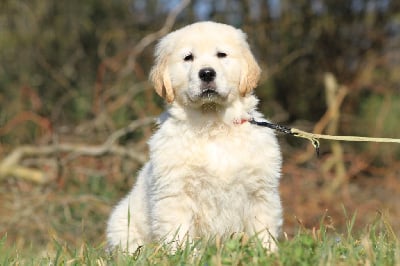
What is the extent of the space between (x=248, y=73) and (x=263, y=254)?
149 cm

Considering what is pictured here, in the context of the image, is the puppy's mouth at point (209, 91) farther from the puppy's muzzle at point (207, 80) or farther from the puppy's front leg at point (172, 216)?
the puppy's front leg at point (172, 216)

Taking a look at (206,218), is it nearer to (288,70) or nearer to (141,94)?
(141,94)

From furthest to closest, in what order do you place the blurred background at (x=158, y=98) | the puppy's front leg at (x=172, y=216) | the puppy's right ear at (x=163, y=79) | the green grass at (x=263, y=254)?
the blurred background at (x=158, y=98) < the puppy's right ear at (x=163, y=79) < the puppy's front leg at (x=172, y=216) < the green grass at (x=263, y=254)

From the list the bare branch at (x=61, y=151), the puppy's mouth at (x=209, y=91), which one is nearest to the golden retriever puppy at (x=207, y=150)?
the puppy's mouth at (x=209, y=91)

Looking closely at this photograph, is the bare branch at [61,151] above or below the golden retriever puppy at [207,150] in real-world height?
below

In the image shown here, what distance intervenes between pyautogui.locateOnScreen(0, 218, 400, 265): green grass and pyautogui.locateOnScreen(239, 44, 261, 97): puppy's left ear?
1.07 metres

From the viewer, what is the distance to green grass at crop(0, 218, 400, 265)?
3066mm

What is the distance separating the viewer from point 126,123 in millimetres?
8977

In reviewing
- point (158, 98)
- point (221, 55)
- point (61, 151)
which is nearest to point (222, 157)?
point (221, 55)

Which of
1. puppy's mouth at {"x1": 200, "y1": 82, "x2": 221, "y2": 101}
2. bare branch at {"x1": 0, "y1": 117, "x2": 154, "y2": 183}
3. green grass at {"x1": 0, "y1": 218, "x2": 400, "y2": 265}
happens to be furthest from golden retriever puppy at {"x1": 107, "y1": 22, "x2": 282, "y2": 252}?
bare branch at {"x1": 0, "y1": 117, "x2": 154, "y2": 183}

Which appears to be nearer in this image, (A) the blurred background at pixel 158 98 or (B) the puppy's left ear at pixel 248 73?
(B) the puppy's left ear at pixel 248 73

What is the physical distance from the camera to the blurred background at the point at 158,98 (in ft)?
27.5

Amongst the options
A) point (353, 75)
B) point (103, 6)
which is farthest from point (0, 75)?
point (353, 75)

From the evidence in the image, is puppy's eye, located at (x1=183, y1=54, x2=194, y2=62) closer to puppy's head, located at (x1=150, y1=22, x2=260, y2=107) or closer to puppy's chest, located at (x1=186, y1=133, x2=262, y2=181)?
puppy's head, located at (x1=150, y1=22, x2=260, y2=107)
